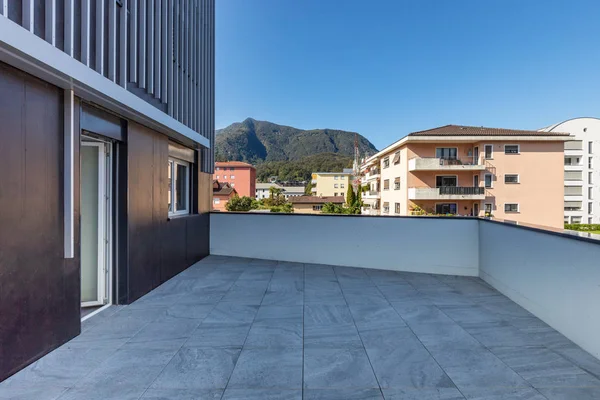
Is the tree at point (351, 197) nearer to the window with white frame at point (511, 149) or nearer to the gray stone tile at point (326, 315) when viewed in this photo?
the window with white frame at point (511, 149)

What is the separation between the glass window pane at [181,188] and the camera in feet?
19.2

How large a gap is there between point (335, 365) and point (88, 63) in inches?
138

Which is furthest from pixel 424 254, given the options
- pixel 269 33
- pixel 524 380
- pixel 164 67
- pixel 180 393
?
pixel 269 33

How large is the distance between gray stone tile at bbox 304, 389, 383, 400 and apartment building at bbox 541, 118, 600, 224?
3553 cm

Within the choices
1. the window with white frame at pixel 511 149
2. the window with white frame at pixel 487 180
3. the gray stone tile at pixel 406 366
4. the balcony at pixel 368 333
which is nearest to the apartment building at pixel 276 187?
the window with white frame at pixel 487 180

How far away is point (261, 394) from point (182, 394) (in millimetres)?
532

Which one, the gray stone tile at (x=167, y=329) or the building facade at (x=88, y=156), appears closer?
the building facade at (x=88, y=156)

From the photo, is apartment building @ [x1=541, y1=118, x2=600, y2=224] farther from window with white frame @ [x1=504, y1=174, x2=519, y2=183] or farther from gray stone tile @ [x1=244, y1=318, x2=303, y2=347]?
gray stone tile @ [x1=244, y1=318, x2=303, y2=347]

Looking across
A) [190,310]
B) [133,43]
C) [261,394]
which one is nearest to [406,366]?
[261,394]

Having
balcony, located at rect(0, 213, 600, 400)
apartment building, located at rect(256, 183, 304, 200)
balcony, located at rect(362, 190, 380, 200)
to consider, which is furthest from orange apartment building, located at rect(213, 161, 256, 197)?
balcony, located at rect(0, 213, 600, 400)

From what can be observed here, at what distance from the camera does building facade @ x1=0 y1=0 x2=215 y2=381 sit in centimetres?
221

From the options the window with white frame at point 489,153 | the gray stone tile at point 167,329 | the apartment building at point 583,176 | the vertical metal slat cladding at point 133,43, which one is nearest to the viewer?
the gray stone tile at point 167,329

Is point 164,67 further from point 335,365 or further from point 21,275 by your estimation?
point 335,365

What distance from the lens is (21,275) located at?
7.49 feet
